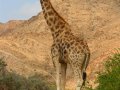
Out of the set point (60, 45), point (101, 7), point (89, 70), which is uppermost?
point (60, 45)

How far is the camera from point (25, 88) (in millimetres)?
18984

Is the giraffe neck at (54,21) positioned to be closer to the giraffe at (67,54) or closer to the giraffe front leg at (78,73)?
the giraffe at (67,54)

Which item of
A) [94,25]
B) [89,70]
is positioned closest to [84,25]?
[94,25]

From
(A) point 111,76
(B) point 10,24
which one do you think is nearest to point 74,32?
(B) point 10,24

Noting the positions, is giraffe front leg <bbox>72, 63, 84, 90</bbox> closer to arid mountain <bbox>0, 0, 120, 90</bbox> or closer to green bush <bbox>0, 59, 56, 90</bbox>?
green bush <bbox>0, 59, 56, 90</bbox>

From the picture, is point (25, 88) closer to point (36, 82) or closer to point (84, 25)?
point (36, 82)

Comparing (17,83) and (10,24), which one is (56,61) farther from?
(10,24)

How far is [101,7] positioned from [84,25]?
14.0 feet

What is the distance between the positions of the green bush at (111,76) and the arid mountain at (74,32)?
65.7 feet

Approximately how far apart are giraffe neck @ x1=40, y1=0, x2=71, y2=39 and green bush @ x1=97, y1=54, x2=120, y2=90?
201 centimetres

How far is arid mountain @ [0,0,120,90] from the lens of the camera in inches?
1524

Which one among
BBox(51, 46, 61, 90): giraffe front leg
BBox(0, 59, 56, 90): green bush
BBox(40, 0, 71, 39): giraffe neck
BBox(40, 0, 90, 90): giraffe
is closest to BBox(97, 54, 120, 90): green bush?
BBox(40, 0, 90, 90): giraffe

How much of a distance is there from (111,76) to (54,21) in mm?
3193

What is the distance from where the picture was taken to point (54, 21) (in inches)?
579
